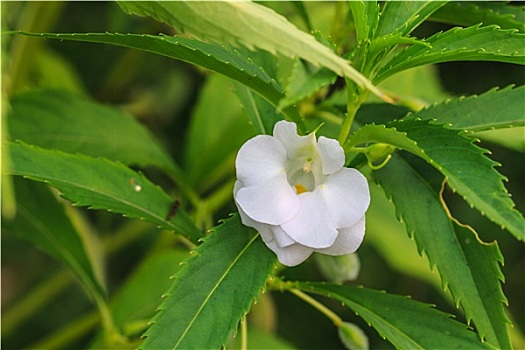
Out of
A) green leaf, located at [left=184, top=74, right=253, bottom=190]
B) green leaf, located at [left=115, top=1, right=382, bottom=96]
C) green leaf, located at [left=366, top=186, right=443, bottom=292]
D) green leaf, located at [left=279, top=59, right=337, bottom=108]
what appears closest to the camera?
green leaf, located at [left=115, top=1, right=382, bottom=96]

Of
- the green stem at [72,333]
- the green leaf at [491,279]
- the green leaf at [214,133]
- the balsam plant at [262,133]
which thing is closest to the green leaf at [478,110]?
the balsam plant at [262,133]

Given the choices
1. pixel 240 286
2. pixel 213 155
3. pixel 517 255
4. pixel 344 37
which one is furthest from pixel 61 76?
pixel 517 255

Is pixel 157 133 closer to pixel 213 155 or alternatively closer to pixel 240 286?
pixel 213 155

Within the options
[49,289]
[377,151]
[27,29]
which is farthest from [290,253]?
[49,289]

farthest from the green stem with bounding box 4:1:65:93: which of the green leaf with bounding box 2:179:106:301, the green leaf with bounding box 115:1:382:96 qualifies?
the green leaf with bounding box 115:1:382:96

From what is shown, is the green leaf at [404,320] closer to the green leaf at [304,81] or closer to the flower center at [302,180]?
the flower center at [302,180]

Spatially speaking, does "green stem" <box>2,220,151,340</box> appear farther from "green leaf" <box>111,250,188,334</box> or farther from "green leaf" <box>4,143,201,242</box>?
"green leaf" <box>4,143,201,242</box>
